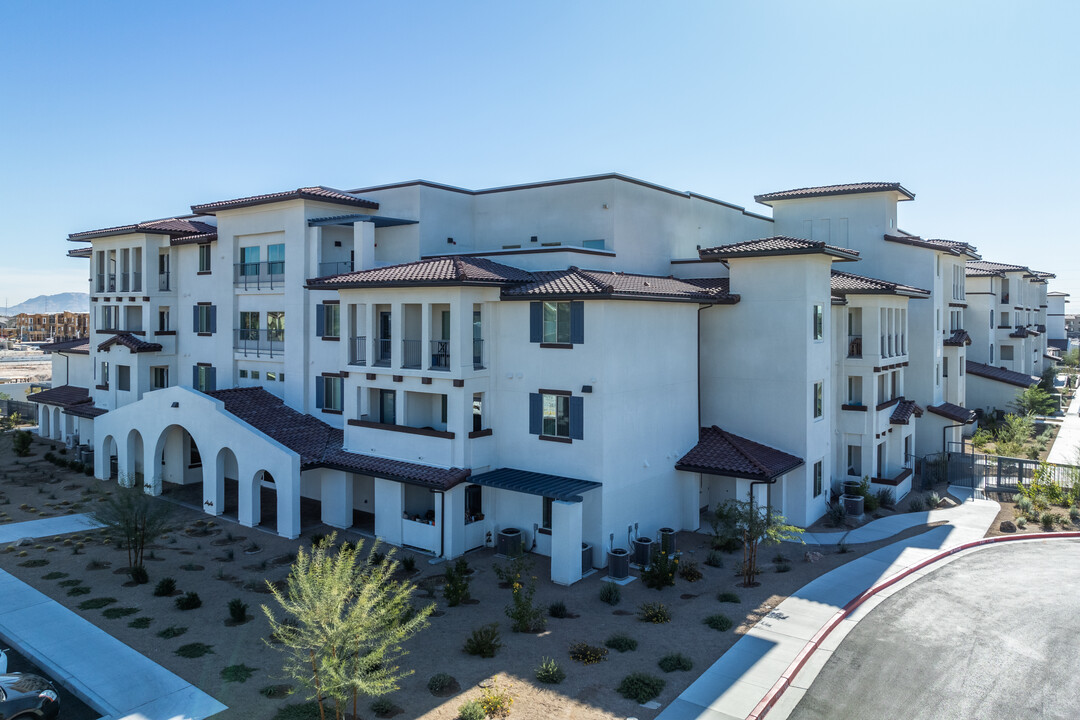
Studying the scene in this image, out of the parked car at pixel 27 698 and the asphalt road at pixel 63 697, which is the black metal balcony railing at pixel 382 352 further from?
the parked car at pixel 27 698

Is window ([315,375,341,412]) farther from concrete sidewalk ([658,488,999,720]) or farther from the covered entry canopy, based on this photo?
concrete sidewalk ([658,488,999,720])

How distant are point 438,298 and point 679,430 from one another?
34.1ft

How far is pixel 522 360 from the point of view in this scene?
2486cm

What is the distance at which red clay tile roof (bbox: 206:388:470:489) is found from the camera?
80.0ft

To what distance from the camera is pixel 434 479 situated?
2381cm

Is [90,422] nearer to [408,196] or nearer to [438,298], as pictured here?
[408,196]

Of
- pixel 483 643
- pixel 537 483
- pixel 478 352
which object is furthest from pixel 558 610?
pixel 478 352

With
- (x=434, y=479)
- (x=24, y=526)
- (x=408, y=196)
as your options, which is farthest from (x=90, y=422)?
(x=434, y=479)

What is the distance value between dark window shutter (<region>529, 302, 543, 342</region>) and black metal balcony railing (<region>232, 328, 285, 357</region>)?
14.5 meters

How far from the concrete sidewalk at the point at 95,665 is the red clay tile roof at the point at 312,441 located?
9.24 metres

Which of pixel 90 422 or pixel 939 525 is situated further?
pixel 90 422

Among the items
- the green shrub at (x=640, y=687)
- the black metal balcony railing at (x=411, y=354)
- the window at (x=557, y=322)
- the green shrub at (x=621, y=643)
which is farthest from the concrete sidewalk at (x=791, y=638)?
the black metal balcony railing at (x=411, y=354)

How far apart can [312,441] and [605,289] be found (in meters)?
14.3

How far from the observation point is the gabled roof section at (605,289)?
22.6 metres
